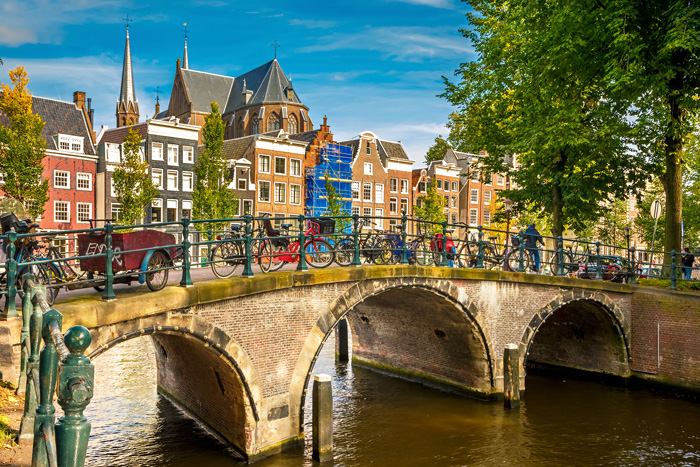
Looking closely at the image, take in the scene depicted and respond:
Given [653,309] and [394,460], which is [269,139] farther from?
[394,460]

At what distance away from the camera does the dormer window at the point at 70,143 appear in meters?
35.3

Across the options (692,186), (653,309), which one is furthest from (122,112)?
(653,309)

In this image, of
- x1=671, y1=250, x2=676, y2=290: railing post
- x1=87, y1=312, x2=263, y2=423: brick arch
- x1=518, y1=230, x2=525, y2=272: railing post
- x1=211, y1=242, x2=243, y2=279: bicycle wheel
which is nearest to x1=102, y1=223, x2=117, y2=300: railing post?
x1=87, y1=312, x2=263, y2=423: brick arch

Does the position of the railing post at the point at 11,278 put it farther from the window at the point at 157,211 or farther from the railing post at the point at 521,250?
the window at the point at 157,211

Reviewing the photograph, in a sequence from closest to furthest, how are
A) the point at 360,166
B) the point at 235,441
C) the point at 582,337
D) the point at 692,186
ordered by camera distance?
the point at 235,441, the point at 582,337, the point at 692,186, the point at 360,166

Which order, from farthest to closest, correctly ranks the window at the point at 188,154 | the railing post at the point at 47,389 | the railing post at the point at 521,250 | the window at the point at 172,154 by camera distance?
the window at the point at 188,154, the window at the point at 172,154, the railing post at the point at 521,250, the railing post at the point at 47,389

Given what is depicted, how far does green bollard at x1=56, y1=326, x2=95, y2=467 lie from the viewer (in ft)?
10.4

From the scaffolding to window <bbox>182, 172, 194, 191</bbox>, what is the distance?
1083 cm

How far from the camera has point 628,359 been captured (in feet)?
60.2

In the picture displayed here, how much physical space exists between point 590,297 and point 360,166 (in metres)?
35.0

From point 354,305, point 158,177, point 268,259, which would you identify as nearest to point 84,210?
point 158,177

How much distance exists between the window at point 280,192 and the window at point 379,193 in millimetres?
10087

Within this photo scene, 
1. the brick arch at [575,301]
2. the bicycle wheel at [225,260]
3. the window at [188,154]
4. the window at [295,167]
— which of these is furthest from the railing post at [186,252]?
the window at [295,167]

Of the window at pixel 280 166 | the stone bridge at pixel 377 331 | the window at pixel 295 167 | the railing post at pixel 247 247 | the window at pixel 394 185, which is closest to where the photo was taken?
the stone bridge at pixel 377 331
